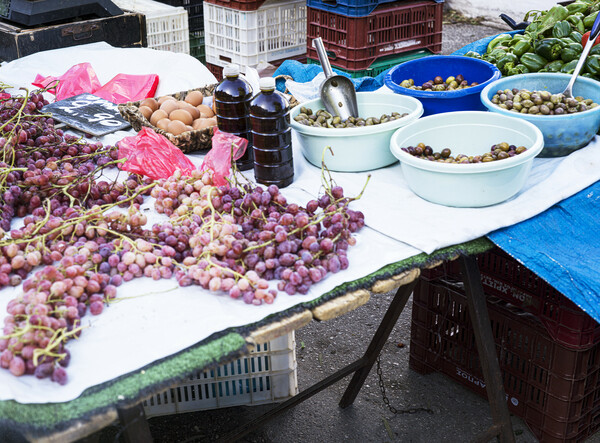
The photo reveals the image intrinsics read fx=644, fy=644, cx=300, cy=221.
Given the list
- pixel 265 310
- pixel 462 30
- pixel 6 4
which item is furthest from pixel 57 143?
pixel 462 30

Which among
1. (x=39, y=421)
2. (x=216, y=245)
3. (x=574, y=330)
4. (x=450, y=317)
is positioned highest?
(x=216, y=245)

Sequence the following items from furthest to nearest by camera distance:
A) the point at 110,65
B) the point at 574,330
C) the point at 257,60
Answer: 1. the point at 257,60
2. the point at 110,65
3. the point at 574,330

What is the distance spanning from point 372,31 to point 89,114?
1888 mm

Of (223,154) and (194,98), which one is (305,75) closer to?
(194,98)

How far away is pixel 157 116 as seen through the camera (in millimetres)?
2164

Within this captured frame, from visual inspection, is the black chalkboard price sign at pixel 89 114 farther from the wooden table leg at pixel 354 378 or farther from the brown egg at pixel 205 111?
the wooden table leg at pixel 354 378

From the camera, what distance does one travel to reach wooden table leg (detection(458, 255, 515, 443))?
1.76 metres

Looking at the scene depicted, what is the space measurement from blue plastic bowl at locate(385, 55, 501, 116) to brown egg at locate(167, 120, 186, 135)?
0.73 meters

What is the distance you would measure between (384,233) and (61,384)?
33.3 inches

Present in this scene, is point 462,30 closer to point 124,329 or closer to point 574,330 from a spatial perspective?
point 574,330

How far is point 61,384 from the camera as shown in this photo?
117 cm

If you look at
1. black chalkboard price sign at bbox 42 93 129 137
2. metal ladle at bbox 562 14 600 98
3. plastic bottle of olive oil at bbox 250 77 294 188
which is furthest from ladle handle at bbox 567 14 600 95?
black chalkboard price sign at bbox 42 93 129 137

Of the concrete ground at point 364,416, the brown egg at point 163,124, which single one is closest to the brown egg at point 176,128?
the brown egg at point 163,124

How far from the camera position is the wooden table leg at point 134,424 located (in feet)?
3.87
